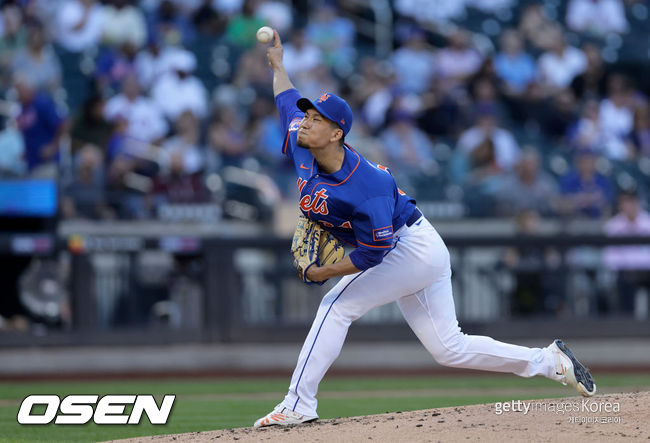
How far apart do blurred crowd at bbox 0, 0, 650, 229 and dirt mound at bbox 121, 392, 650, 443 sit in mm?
6163

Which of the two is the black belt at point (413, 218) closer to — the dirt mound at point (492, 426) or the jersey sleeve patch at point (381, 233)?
the jersey sleeve patch at point (381, 233)

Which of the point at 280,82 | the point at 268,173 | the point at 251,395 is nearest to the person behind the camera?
the point at 280,82

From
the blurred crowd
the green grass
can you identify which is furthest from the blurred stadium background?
the green grass

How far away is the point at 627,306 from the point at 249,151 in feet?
15.8

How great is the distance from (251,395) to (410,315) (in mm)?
3495

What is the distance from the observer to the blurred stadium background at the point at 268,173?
10.6 meters

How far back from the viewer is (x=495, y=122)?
1296cm

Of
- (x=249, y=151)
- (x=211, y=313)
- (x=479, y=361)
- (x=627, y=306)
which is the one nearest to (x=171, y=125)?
(x=249, y=151)

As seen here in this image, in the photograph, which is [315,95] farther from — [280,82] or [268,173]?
[280,82]

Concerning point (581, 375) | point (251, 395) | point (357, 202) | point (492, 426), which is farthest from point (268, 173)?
point (492, 426)

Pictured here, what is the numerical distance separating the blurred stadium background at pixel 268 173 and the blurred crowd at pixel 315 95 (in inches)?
1.2

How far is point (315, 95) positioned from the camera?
1293cm

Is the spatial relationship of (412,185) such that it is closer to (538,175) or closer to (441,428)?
(538,175)

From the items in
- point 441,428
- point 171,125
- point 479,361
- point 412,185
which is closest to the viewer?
point 441,428
